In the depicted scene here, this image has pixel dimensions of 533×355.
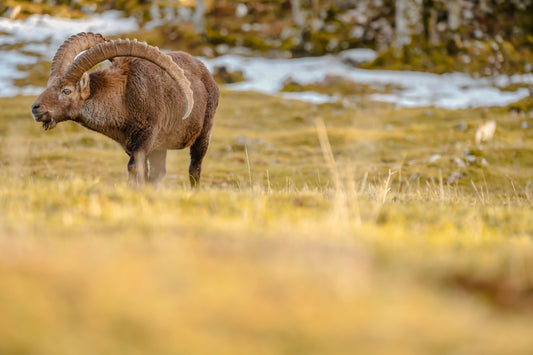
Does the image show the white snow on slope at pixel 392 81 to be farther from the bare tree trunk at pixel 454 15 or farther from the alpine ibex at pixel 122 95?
the alpine ibex at pixel 122 95

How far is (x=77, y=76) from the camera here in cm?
843

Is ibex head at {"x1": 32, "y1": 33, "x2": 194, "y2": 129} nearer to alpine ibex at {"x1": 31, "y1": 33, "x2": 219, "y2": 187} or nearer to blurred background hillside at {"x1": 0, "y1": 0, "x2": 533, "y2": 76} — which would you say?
alpine ibex at {"x1": 31, "y1": 33, "x2": 219, "y2": 187}

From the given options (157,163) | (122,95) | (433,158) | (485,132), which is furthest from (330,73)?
(122,95)

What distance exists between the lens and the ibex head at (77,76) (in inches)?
328

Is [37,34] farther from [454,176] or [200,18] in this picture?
[454,176]

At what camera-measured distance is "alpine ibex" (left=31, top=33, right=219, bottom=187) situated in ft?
27.5

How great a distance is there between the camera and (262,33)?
182ft

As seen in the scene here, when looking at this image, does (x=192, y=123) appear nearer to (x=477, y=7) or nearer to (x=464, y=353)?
(x=464, y=353)

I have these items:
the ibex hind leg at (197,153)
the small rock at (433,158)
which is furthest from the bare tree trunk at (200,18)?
the ibex hind leg at (197,153)

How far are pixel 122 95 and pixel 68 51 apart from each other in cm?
112

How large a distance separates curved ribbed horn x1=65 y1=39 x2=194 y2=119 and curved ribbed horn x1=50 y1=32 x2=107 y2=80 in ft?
1.14

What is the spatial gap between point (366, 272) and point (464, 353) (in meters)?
0.89

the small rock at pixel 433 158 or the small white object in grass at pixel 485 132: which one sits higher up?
the small rock at pixel 433 158

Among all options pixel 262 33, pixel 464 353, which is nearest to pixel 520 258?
pixel 464 353
